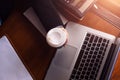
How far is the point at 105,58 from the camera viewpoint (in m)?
1.12

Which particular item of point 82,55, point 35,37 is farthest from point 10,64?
point 82,55

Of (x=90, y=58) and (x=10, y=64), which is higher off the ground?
(x=10, y=64)

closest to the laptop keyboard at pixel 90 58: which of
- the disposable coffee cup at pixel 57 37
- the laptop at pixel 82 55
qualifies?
the laptop at pixel 82 55

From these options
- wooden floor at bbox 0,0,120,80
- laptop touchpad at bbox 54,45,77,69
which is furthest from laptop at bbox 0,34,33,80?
laptop touchpad at bbox 54,45,77,69

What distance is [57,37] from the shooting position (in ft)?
3.52

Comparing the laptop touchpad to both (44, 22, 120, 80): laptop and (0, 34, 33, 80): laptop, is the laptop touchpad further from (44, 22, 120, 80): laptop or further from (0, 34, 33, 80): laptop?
(0, 34, 33, 80): laptop

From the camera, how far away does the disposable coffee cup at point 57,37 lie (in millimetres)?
Answer: 1065

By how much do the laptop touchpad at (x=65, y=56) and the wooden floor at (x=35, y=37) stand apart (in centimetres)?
3

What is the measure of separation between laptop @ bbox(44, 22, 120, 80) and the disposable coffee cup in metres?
0.08

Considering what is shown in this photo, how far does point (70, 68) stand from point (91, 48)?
0.11 meters

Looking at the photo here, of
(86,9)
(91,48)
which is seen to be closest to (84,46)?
(91,48)

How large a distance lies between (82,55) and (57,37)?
0.12 metres

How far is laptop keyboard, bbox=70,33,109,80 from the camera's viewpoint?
1122 millimetres

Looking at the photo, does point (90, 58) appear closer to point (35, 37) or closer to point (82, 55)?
point (82, 55)
